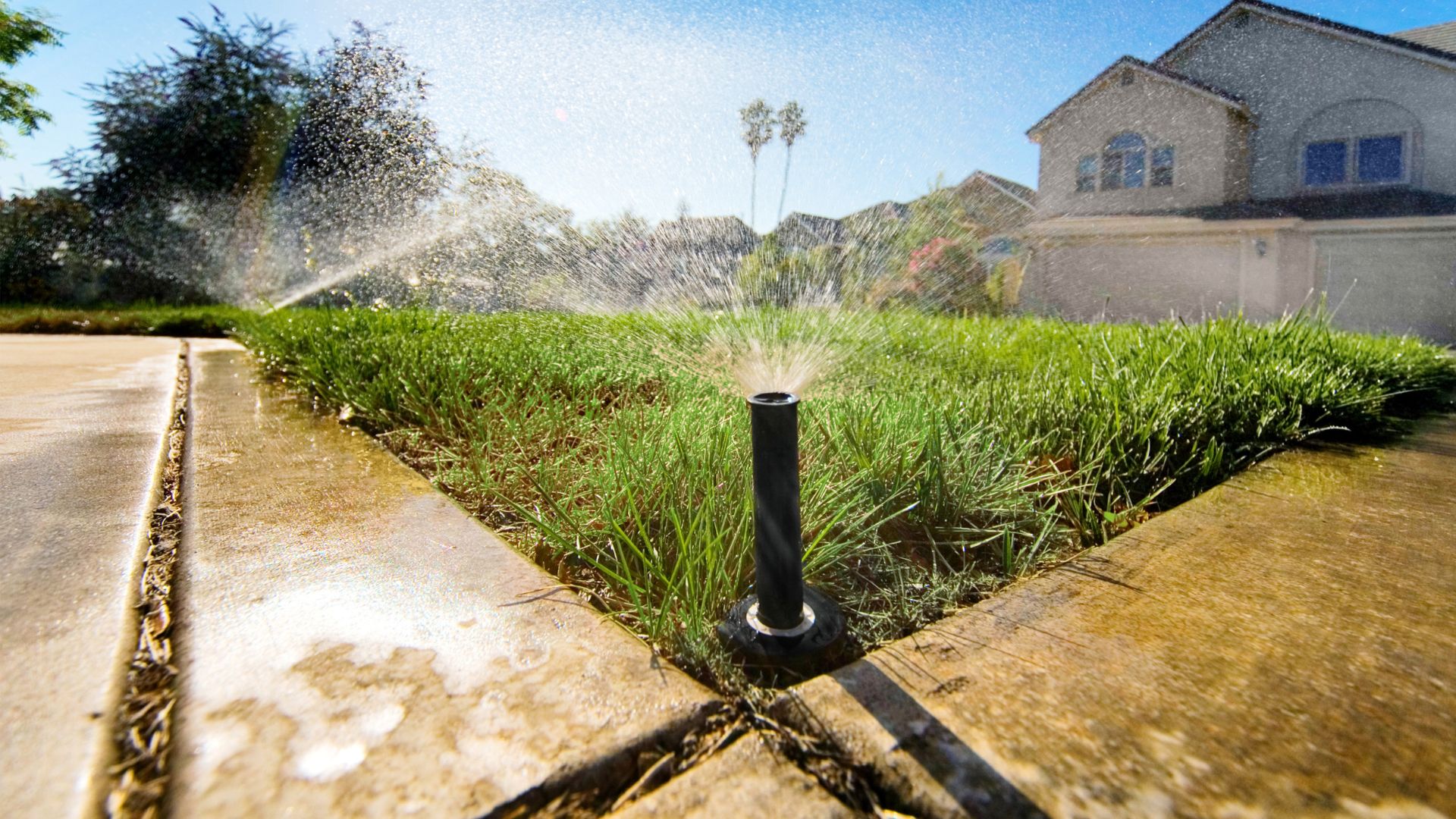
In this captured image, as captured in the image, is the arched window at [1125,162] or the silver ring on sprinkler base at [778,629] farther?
the arched window at [1125,162]

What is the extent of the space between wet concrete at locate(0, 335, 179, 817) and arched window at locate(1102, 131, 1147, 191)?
1459cm

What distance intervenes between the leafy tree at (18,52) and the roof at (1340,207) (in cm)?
1952

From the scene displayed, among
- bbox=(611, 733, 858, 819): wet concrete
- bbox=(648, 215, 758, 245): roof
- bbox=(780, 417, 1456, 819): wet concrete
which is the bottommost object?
bbox=(611, 733, 858, 819): wet concrete

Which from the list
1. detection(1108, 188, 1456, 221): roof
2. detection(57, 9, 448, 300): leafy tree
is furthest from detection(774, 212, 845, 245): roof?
detection(1108, 188, 1456, 221): roof

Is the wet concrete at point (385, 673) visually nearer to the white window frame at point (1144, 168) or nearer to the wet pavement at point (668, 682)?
the wet pavement at point (668, 682)

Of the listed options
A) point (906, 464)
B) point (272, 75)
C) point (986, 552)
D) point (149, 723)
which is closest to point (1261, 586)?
point (986, 552)

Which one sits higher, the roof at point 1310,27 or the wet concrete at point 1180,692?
the roof at point 1310,27

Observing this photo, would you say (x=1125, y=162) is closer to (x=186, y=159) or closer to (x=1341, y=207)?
(x=1341, y=207)

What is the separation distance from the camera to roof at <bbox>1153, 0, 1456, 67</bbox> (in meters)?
11.2

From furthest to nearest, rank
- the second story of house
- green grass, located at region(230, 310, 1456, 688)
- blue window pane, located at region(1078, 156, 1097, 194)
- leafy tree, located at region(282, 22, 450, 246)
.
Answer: blue window pane, located at region(1078, 156, 1097, 194) < the second story of house < leafy tree, located at region(282, 22, 450, 246) < green grass, located at region(230, 310, 1456, 688)

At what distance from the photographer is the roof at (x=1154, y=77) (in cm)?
1230

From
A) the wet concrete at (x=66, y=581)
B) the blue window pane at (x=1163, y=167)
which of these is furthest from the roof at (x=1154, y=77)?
the wet concrete at (x=66, y=581)

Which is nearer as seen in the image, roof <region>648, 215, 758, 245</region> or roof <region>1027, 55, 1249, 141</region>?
roof <region>648, 215, 758, 245</region>

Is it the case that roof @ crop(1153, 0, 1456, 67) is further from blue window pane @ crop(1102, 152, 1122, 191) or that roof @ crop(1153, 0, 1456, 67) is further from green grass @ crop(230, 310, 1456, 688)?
green grass @ crop(230, 310, 1456, 688)
